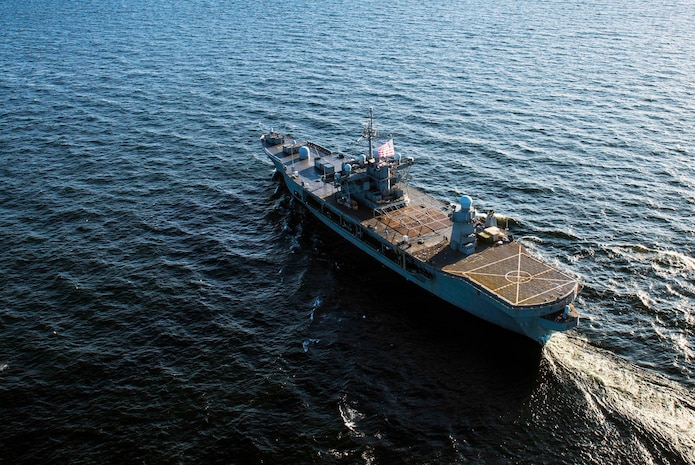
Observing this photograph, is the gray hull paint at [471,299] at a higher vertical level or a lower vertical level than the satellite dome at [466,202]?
lower

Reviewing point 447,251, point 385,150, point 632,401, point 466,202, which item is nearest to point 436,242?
point 447,251

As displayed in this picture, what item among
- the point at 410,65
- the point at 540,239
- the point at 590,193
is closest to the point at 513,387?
the point at 540,239

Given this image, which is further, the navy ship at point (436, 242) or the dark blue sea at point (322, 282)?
the navy ship at point (436, 242)

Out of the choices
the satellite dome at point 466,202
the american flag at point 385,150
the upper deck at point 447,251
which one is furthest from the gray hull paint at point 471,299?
the american flag at point 385,150

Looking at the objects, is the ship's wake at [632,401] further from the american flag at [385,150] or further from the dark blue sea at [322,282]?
the american flag at [385,150]

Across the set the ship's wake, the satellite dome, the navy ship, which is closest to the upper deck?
the navy ship

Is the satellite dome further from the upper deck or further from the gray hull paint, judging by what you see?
the gray hull paint
